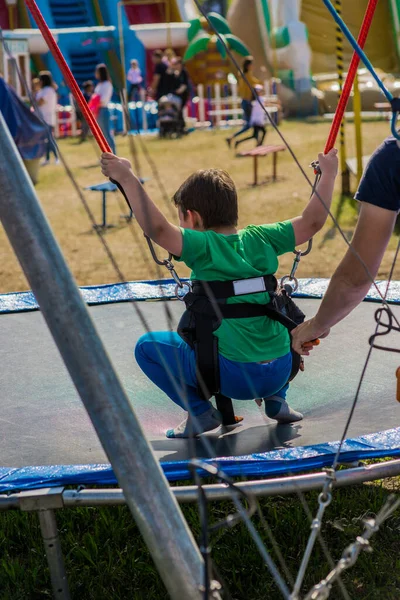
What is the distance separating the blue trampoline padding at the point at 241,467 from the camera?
2098 mm

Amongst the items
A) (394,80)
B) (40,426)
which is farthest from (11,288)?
(394,80)

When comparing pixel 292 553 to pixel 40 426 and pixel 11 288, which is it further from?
pixel 11 288

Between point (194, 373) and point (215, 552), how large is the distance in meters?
0.52

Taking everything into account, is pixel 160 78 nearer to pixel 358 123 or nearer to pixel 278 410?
pixel 358 123

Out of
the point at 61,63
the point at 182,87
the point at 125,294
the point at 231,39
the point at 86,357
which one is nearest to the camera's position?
the point at 86,357

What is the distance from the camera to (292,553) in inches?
86.8

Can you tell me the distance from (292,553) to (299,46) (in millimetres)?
12964

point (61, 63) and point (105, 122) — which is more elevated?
point (61, 63)

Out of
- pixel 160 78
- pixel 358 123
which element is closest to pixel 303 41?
pixel 160 78

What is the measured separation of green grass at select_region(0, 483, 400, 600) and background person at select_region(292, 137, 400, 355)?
55 centimetres

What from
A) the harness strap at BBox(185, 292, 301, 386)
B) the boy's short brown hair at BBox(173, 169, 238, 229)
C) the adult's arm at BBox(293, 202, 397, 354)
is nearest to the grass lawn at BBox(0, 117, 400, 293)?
the boy's short brown hair at BBox(173, 169, 238, 229)

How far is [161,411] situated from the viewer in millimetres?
2904

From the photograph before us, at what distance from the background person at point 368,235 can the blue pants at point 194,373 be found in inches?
15.1

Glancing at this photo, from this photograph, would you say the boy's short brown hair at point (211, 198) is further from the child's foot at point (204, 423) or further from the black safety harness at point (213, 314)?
the child's foot at point (204, 423)
